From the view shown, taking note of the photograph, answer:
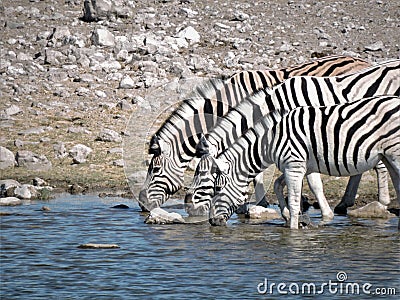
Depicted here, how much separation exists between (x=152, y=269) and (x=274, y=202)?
4544 millimetres

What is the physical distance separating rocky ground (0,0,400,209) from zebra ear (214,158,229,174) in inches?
106

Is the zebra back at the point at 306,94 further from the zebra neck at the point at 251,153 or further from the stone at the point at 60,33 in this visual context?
the stone at the point at 60,33

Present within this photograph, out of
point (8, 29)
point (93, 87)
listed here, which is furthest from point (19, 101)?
point (8, 29)

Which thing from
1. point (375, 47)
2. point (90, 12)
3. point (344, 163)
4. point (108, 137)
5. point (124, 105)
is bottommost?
point (344, 163)

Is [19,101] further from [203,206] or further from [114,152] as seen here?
[203,206]

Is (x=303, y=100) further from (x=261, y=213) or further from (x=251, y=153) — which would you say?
(x=261, y=213)

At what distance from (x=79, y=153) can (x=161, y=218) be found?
4.21 metres

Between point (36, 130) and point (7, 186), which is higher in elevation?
point (36, 130)

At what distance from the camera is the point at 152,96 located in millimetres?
19422

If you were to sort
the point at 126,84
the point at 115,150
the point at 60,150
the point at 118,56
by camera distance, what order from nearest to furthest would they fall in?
the point at 60,150 → the point at 115,150 → the point at 126,84 → the point at 118,56

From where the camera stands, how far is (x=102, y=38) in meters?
23.0

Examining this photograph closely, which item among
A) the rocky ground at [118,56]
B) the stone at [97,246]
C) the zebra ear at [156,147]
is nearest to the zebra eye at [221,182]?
the zebra ear at [156,147]

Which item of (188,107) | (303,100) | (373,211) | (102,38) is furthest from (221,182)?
(102,38)

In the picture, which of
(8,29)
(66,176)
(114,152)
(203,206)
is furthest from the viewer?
(8,29)
